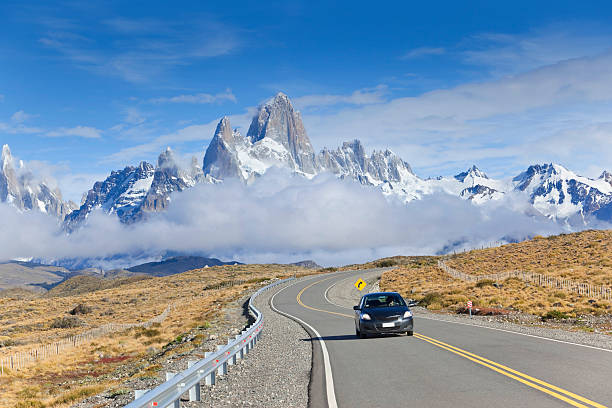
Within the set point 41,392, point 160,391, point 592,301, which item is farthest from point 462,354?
point 592,301

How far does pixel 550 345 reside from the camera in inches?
651

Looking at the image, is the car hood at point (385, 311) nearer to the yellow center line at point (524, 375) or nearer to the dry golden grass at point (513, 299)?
the yellow center line at point (524, 375)

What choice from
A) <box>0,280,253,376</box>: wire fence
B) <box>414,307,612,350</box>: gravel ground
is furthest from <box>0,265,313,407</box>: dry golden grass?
<box>414,307,612,350</box>: gravel ground

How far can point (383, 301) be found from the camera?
70.6 feet

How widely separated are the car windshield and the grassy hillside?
38.7 ft

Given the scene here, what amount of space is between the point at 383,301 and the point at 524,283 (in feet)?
96.6

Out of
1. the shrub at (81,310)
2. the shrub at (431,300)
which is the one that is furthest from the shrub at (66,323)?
the shrub at (431,300)

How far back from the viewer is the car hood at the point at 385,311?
2038 cm

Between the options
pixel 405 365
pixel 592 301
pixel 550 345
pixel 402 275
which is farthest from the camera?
pixel 402 275

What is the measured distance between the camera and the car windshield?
70.0ft

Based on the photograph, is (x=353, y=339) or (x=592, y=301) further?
(x=592, y=301)

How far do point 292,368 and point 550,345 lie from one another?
25.0 ft

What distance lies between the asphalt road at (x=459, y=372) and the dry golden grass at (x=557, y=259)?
29.1 m

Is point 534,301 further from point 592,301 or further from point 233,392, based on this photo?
point 233,392
